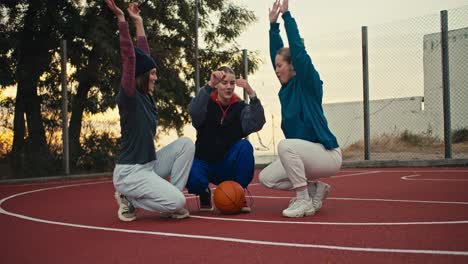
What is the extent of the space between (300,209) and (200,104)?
1.39m

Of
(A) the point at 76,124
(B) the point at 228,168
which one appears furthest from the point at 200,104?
(A) the point at 76,124

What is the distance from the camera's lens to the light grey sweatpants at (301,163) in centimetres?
534

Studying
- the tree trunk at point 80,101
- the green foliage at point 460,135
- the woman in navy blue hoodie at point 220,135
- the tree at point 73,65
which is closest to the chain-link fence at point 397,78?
the green foliage at point 460,135

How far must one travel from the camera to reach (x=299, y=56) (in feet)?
17.5

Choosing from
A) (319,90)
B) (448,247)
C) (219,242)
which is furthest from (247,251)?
(319,90)

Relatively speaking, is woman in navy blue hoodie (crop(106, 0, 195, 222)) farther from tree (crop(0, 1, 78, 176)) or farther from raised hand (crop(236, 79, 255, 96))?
tree (crop(0, 1, 78, 176))

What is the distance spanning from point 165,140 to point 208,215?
7.73m

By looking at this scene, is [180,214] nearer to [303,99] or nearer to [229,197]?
[229,197]

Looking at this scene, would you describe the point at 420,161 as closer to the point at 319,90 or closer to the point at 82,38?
the point at 319,90

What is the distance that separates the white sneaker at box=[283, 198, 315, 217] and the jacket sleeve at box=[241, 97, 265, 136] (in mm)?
833

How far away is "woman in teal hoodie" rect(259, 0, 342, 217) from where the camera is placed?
5.35m

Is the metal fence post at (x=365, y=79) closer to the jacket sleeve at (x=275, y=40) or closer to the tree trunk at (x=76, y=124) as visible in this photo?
the tree trunk at (x=76, y=124)

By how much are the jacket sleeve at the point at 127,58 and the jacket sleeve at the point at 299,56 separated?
1368 mm

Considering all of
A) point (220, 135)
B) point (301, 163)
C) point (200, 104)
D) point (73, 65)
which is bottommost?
point (301, 163)
